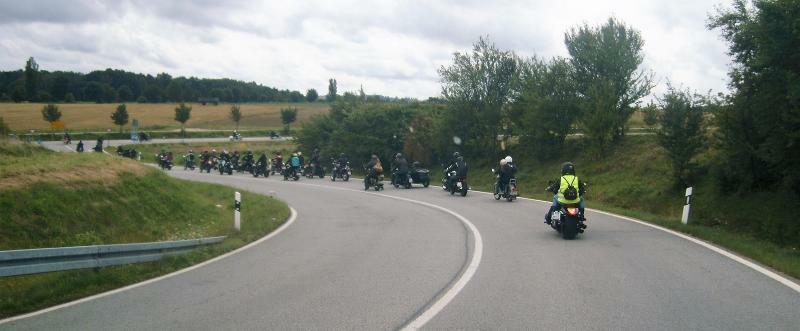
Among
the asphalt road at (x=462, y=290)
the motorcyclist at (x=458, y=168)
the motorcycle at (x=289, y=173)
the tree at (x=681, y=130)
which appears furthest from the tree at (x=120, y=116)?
the asphalt road at (x=462, y=290)

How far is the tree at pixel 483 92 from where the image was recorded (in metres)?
38.0

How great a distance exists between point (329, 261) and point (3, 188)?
26.2 ft

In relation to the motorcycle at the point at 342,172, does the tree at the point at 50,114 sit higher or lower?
higher

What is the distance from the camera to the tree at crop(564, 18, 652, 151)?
103ft

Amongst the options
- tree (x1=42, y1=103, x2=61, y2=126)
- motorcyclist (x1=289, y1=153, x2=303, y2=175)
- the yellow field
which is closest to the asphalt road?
motorcyclist (x1=289, y1=153, x2=303, y2=175)

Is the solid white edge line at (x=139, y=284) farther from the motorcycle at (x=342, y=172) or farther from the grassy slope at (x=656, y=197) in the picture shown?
the motorcycle at (x=342, y=172)

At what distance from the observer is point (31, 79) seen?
94.4 meters

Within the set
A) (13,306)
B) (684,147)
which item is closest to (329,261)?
(13,306)

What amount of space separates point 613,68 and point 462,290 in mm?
26275

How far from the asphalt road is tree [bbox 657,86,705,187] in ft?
32.0

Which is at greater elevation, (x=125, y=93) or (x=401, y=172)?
(x=125, y=93)

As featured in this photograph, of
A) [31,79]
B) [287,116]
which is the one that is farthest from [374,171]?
[31,79]

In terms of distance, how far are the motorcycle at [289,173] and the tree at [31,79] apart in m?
65.4

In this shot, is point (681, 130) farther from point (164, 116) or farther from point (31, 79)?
point (31, 79)
